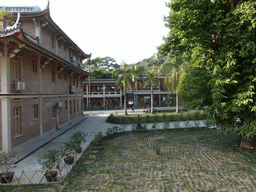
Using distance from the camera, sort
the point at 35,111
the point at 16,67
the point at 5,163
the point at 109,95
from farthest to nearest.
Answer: the point at 109,95 → the point at 35,111 → the point at 16,67 → the point at 5,163

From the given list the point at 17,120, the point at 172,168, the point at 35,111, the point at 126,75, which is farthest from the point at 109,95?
the point at 172,168

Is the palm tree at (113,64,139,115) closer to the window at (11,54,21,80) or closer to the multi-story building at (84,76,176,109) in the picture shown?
the multi-story building at (84,76,176,109)

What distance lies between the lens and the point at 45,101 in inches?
575

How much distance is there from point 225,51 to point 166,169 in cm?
600

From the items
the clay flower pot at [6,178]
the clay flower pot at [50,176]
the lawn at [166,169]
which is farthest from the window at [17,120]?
the clay flower pot at [50,176]

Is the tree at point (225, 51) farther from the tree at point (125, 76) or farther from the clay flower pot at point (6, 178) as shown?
the tree at point (125, 76)

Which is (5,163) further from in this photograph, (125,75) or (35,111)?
(125,75)

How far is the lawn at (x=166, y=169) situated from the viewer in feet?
20.8

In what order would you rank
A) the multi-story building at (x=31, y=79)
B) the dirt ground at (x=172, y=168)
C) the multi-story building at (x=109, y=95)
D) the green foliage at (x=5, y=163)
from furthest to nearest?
1. the multi-story building at (x=109, y=95)
2. the multi-story building at (x=31, y=79)
3. the green foliage at (x=5, y=163)
4. the dirt ground at (x=172, y=168)

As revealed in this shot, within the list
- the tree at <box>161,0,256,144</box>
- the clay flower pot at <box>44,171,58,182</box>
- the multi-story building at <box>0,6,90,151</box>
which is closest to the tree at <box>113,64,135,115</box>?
the multi-story building at <box>0,6,90,151</box>

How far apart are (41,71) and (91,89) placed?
29.6 meters

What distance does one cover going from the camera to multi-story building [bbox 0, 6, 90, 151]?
31.4 feet

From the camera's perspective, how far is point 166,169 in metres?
7.77

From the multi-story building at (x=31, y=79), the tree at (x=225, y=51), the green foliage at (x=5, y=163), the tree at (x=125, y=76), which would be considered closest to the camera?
the green foliage at (x=5, y=163)
